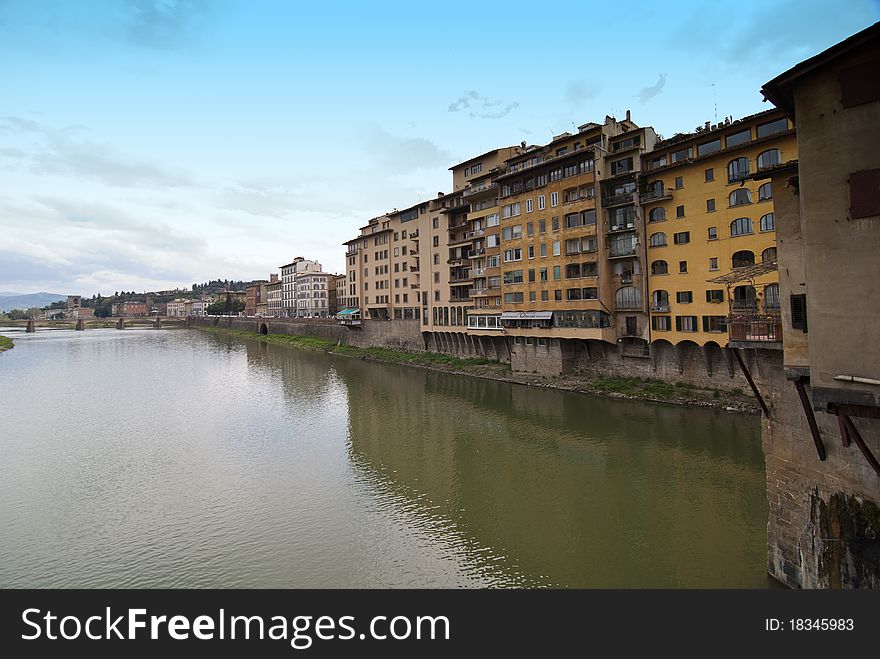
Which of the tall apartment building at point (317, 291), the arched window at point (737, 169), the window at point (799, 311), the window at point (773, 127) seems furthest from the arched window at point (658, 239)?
the tall apartment building at point (317, 291)

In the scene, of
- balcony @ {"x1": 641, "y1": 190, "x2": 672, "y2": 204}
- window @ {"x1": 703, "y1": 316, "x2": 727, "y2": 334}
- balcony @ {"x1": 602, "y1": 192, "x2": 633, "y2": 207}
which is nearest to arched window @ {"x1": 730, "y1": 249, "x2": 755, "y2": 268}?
window @ {"x1": 703, "y1": 316, "x2": 727, "y2": 334}

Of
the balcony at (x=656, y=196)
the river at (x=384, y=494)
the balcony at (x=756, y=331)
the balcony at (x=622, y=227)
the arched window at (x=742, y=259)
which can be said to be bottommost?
the river at (x=384, y=494)

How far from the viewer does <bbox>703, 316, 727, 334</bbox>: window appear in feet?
104

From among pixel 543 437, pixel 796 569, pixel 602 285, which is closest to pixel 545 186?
pixel 602 285

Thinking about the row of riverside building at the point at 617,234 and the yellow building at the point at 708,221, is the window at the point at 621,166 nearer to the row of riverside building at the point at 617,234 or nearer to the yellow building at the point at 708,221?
the row of riverside building at the point at 617,234

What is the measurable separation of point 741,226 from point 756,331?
2156cm

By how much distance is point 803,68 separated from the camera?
9.74 meters

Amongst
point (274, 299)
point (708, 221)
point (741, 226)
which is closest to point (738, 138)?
point (708, 221)

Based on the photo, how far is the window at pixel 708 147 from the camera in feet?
103

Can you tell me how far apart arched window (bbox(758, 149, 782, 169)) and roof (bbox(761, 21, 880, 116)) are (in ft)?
68.5

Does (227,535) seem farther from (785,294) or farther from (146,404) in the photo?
(146,404)

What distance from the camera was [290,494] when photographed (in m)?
21.0

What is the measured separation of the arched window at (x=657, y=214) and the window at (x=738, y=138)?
5463 mm
